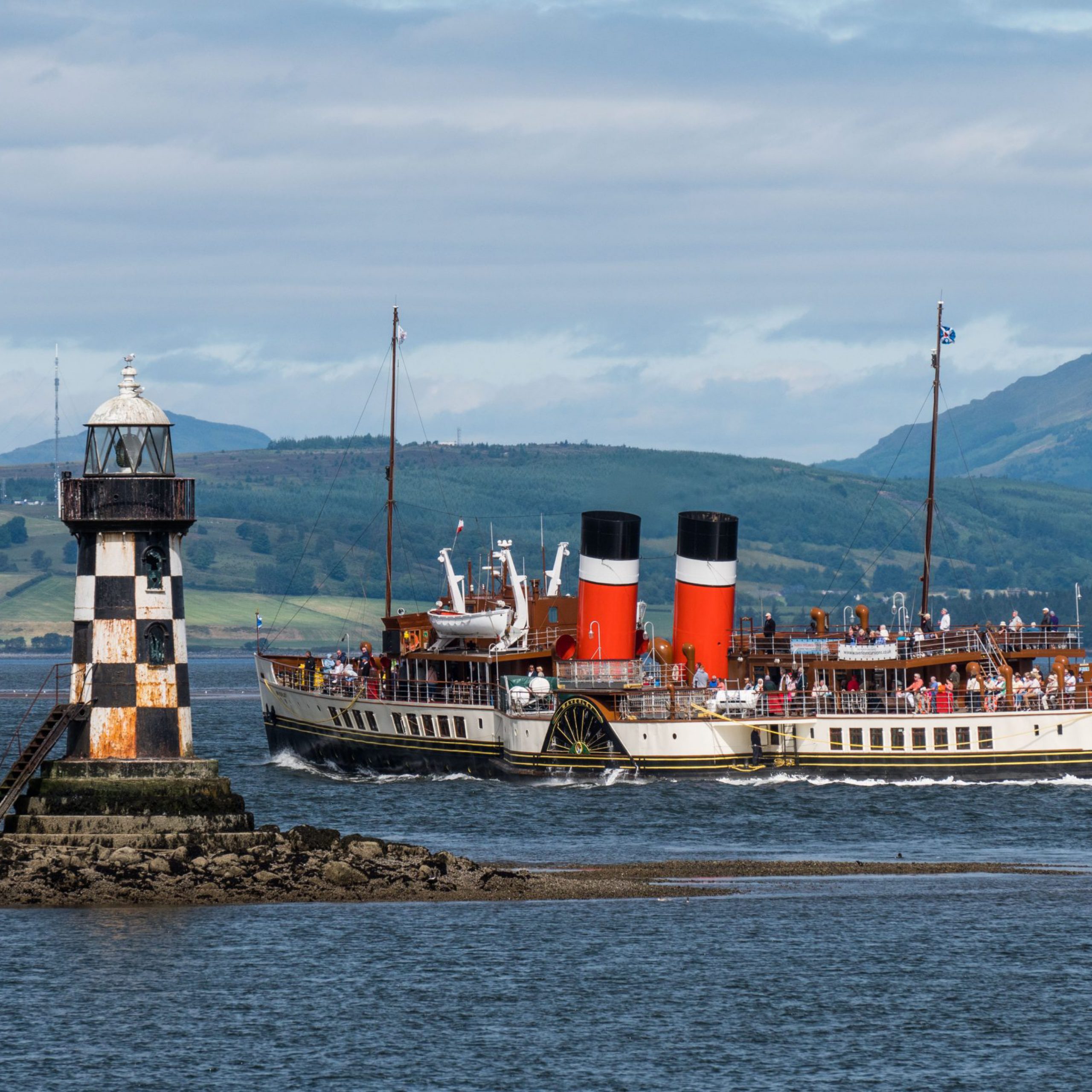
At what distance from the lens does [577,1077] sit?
29656 mm

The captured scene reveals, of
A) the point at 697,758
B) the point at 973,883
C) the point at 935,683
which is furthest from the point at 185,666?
the point at 935,683

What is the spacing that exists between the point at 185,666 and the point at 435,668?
38620 mm

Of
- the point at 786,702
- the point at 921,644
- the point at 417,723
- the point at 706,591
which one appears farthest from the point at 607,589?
the point at 921,644

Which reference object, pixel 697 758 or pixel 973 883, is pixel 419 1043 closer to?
pixel 973 883

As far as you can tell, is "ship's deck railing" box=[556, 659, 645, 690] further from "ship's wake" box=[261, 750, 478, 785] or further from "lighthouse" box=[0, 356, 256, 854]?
"lighthouse" box=[0, 356, 256, 854]

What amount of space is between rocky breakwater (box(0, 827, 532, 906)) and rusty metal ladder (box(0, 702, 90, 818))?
35.1 inches

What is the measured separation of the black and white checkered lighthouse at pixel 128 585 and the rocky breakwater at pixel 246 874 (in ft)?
6.53

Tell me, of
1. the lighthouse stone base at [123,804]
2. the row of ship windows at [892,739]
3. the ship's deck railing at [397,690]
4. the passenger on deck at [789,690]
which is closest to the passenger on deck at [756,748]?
the passenger on deck at [789,690]

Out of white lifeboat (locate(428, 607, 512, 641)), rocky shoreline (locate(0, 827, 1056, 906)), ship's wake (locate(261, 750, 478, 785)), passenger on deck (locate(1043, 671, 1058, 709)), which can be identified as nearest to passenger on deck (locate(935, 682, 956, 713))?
passenger on deck (locate(1043, 671, 1058, 709))

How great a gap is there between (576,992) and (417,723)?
4228cm

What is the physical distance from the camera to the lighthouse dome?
38.5 metres

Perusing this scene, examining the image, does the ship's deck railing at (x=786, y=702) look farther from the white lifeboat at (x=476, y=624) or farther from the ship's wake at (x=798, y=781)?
the white lifeboat at (x=476, y=624)

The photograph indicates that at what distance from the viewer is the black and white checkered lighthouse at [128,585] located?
125ft

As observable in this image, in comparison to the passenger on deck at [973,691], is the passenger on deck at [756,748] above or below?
below
